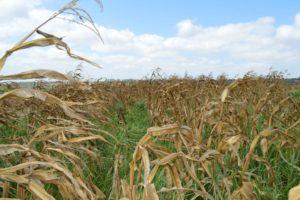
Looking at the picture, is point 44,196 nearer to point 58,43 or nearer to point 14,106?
point 58,43

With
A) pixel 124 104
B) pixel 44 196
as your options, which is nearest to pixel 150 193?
pixel 44 196

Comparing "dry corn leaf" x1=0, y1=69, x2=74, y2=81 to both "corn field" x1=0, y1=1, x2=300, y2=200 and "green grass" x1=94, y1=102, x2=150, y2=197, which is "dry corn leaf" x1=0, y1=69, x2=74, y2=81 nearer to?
"corn field" x1=0, y1=1, x2=300, y2=200

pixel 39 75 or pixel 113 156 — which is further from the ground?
pixel 39 75

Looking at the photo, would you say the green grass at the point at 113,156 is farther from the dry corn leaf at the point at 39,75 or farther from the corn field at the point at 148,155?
the dry corn leaf at the point at 39,75

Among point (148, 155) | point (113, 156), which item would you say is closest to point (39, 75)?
point (148, 155)

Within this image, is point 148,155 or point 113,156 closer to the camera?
point 148,155

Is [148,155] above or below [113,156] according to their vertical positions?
above

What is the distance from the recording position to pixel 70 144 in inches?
107

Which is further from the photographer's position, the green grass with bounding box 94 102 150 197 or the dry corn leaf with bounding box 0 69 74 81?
the green grass with bounding box 94 102 150 197

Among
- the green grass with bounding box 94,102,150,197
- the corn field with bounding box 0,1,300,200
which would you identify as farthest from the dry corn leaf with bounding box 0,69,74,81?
the green grass with bounding box 94,102,150,197

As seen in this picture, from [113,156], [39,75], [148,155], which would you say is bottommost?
[113,156]

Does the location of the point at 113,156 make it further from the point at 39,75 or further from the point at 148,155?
the point at 39,75

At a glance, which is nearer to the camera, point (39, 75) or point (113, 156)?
point (39, 75)

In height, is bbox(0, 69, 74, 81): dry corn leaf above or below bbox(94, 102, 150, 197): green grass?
above
